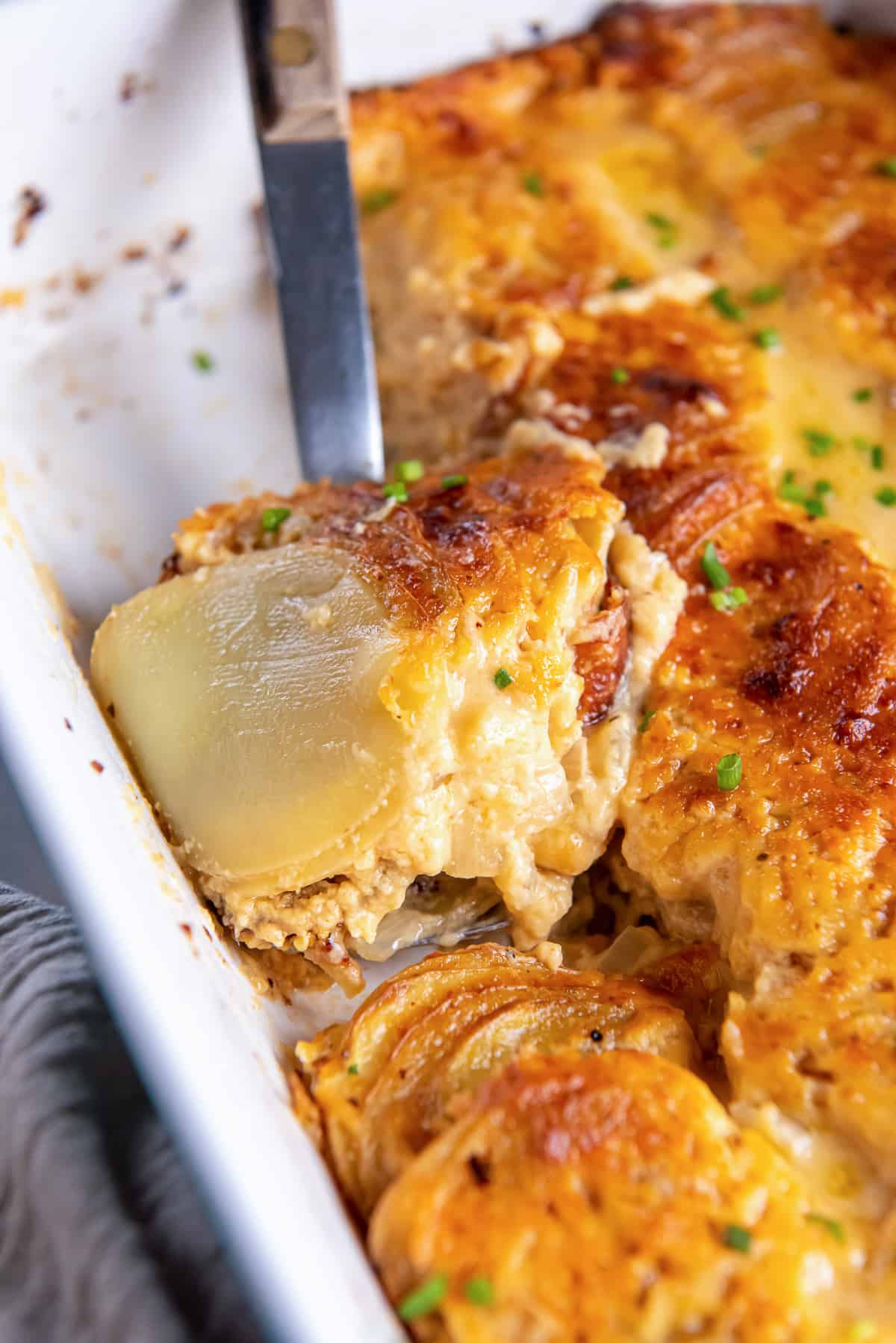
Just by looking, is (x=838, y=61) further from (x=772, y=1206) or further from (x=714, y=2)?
(x=772, y=1206)

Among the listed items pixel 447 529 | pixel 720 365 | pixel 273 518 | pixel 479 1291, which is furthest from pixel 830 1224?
pixel 720 365

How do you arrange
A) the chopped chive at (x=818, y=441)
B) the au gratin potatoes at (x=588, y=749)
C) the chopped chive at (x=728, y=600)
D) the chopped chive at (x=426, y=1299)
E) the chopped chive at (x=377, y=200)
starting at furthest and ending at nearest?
the chopped chive at (x=377, y=200), the chopped chive at (x=818, y=441), the chopped chive at (x=728, y=600), the au gratin potatoes at (x=588, y=749), the chopped chive at (x=426, y=1299)

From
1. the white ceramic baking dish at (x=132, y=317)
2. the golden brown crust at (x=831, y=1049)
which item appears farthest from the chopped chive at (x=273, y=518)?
the golden brown crust at (x=831, y=1049)

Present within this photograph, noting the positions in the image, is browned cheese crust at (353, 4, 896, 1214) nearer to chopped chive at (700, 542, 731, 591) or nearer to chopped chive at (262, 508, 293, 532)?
chopped chive at (700, 542, 731, 591)

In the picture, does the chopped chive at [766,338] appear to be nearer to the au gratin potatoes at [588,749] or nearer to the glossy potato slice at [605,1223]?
the au gratin potatoes at [588,749]

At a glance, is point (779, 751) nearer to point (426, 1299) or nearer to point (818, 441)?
point (818, 441)

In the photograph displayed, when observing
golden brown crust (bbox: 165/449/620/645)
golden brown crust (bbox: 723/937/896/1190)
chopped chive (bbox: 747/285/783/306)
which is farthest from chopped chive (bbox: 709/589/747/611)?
chopped chive (bbox: 747/285/783/306)
